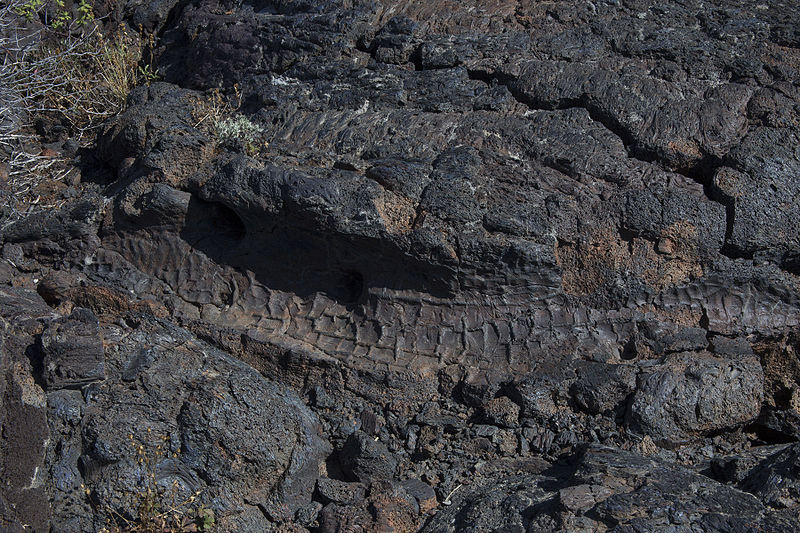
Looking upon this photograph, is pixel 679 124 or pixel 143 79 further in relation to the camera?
pixel 143 79

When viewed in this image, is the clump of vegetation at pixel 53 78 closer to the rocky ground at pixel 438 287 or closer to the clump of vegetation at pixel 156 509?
the rocky ground at pixel 438 287

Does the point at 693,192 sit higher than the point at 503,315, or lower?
higher

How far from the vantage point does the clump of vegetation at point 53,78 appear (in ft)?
20.7

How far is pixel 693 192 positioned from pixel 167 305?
10.6 feet

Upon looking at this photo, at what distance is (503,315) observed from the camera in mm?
4906

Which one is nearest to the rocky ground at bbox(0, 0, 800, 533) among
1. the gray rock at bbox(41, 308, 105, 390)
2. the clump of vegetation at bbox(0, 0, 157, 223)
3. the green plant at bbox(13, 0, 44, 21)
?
the gray rock at bbox(41, 308, 105, 390)

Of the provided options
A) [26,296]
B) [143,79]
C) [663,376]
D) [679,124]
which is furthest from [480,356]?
[143,79]

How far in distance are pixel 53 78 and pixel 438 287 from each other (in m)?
3.70

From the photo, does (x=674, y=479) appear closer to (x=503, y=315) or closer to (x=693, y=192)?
(x=503, y=315)

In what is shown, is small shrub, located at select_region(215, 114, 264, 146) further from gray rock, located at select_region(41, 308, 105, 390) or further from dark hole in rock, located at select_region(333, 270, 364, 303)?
gray rock, located at select_region(41, 308, 105, 390)

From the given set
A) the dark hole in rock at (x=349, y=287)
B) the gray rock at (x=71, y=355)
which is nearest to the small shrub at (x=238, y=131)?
the dark hole in rock at (x=349, y=287)

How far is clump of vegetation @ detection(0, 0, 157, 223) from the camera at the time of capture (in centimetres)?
630

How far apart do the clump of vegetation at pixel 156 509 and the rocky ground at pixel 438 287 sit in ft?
0.11

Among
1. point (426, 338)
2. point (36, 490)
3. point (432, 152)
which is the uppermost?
point (432, 152)
